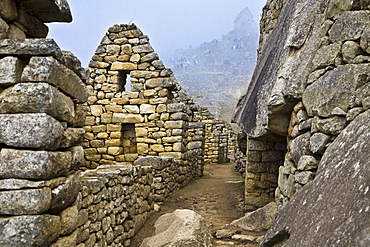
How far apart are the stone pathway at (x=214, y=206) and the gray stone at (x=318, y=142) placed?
2349 mm

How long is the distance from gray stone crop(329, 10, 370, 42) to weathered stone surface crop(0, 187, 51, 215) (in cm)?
351

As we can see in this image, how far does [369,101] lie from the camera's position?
9.31 feet

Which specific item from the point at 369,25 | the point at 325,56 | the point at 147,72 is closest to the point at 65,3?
the point at 325,56

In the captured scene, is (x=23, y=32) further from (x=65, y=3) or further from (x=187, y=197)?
(x=187, y=197)

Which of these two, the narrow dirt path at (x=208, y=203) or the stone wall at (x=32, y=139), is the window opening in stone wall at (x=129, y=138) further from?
the stone wall at (x=32, y=139)

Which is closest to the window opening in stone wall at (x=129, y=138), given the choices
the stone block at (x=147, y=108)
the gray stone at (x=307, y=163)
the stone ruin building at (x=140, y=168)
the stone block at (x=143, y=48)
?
the stone block at (x=147, y=108)

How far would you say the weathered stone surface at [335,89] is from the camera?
305 cm

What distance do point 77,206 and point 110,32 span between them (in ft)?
25.6

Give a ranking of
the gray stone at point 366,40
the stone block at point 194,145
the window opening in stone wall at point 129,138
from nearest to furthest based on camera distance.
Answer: the gray stone at point 366,40, the window opening in stone wall at point 129,138, the stone block at point 194,145

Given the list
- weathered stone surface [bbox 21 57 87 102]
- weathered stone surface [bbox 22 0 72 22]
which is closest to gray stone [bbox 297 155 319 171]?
weathered stone surface [bbox 21 57 87 102]

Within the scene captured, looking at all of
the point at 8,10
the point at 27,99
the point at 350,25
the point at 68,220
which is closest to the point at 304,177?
the point at 350,25

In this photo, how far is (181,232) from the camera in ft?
14.6

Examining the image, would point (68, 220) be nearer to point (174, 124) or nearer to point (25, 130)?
point (25, 130)

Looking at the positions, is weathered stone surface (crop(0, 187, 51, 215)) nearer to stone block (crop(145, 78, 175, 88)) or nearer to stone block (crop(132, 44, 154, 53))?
stone block (crop(145, 78, 175, 88))
